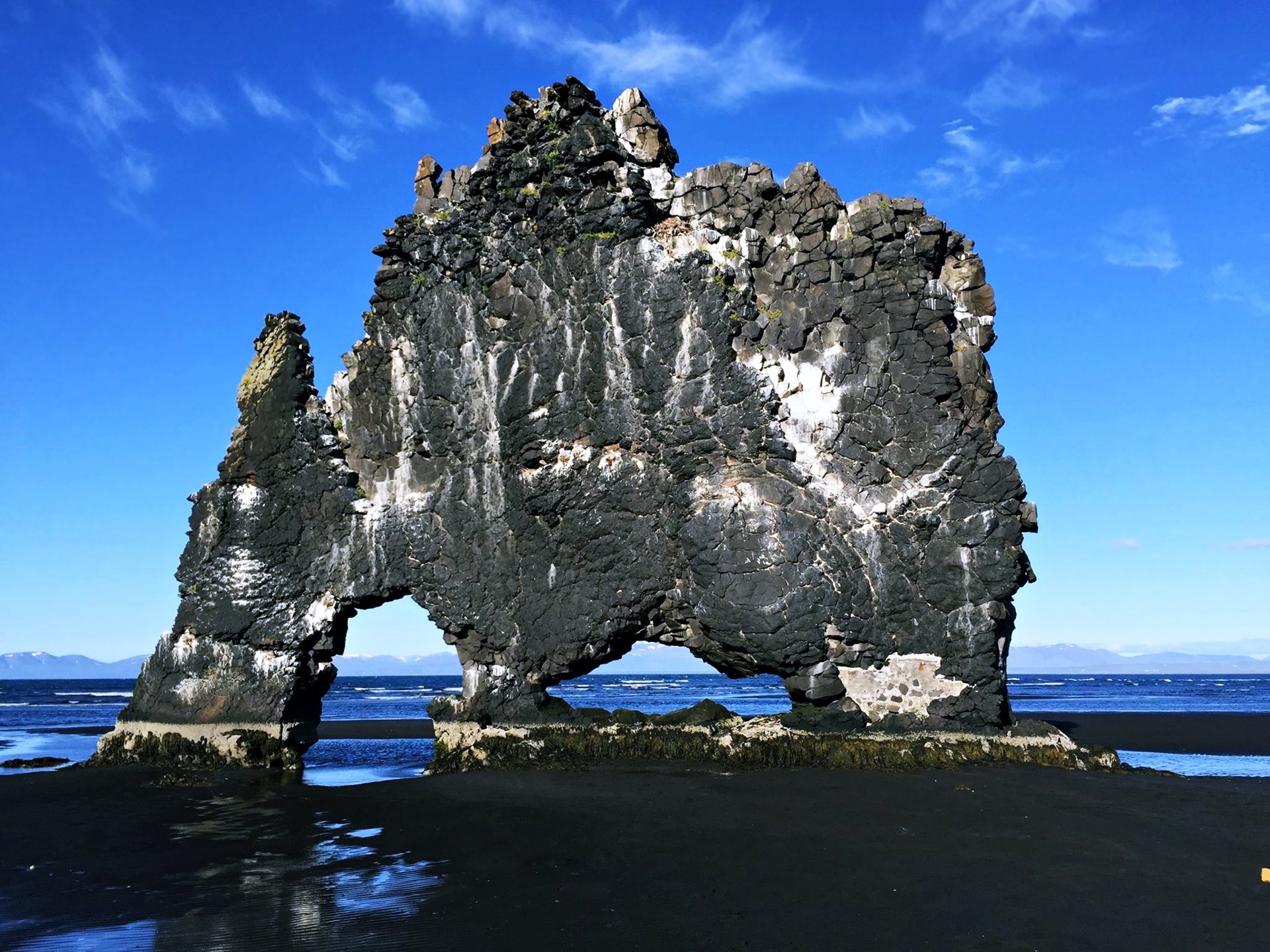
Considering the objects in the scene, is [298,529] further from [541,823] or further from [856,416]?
[856,416]

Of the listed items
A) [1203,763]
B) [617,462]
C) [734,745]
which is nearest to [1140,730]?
[1203,763]

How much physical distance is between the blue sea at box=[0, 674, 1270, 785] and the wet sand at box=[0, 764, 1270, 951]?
5650 millimetres

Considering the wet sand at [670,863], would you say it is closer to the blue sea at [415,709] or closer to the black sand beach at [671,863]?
the black sand beach at [671,863]

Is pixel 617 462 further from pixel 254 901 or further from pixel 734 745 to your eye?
pixel 254 901

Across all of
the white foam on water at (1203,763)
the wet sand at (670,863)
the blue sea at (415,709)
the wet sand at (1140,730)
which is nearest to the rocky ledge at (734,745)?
the wet sand at (670,863)

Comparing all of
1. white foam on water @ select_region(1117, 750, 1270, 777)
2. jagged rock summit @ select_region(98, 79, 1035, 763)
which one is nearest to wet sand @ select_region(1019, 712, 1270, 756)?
white foam on water @ select_region(1117, 750, 1270, 777)

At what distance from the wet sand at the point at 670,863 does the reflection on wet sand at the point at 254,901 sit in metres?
0.03

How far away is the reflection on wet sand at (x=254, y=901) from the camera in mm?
7809

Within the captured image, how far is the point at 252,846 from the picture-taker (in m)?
11.4

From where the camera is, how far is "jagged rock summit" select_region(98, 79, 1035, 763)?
1616cm

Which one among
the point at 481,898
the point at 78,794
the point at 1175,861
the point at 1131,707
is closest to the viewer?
the point at 481,898

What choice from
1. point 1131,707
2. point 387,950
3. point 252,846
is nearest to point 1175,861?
point 387,950

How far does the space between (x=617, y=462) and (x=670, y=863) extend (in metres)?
8.42

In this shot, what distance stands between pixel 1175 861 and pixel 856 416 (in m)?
8.37
